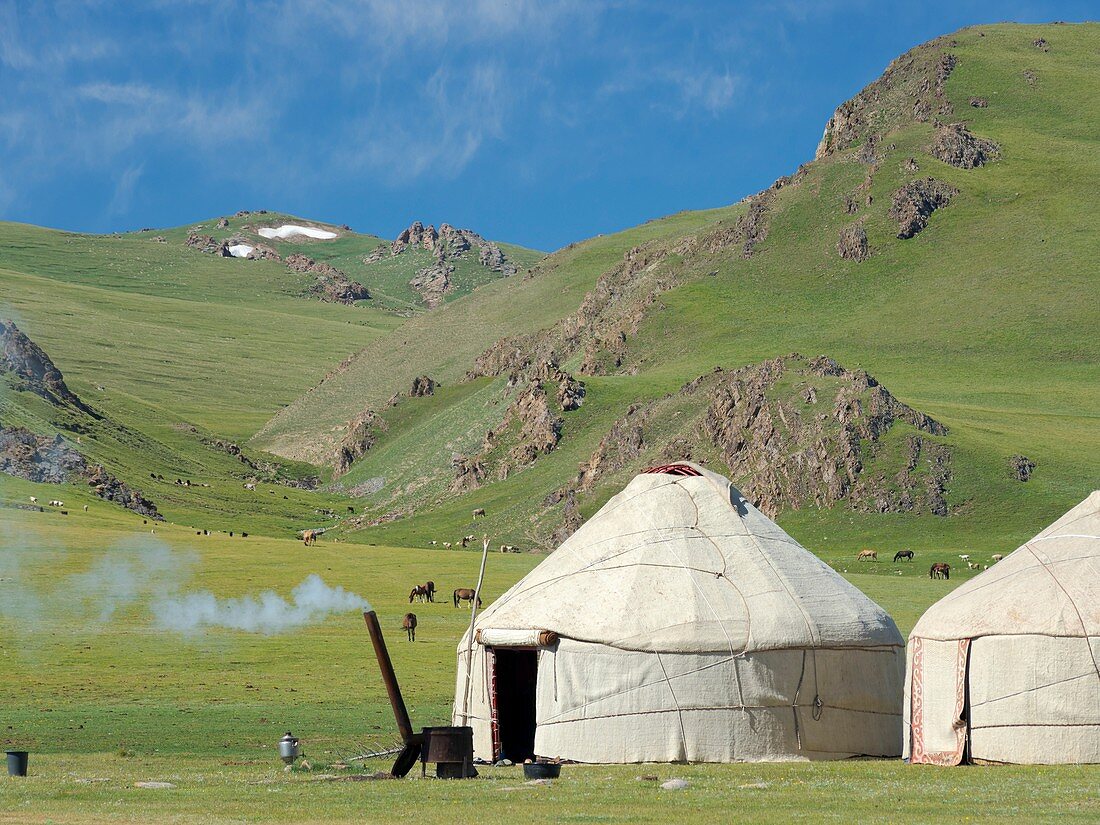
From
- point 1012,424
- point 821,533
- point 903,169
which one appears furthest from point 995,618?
point 903,169

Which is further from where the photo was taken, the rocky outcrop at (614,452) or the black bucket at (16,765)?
the rocky outcrop at (614,452)

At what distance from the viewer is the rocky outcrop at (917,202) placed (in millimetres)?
149625

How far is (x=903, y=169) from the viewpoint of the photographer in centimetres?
15600

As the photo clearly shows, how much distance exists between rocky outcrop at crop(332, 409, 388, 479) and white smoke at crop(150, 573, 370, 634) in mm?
93282

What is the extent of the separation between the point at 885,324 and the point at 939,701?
11446 cm

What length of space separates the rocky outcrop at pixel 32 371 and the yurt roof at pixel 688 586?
95320 mm

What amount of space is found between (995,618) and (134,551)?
142 ft


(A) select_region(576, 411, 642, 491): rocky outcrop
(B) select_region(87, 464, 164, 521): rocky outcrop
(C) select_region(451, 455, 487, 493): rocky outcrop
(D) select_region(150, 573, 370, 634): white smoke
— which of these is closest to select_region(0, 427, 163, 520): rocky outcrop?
(B) select_region(87, 464, 164, 521): rocky outcrop

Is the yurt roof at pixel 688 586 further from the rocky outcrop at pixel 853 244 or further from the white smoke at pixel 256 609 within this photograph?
the rocky outcrop at pixel 853 244

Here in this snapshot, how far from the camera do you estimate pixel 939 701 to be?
21.4 meters

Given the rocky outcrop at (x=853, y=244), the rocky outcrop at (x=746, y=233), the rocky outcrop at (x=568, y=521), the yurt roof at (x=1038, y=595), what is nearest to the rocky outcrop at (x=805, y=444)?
the rocky outcrop at (x=568, y=521)

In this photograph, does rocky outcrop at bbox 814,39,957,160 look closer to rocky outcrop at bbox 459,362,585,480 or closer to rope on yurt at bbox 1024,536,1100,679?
rocky outcrop at bbox 459,362,585,480

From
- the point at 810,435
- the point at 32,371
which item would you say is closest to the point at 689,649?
the point at 810,435

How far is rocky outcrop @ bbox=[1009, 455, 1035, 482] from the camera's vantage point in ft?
275
